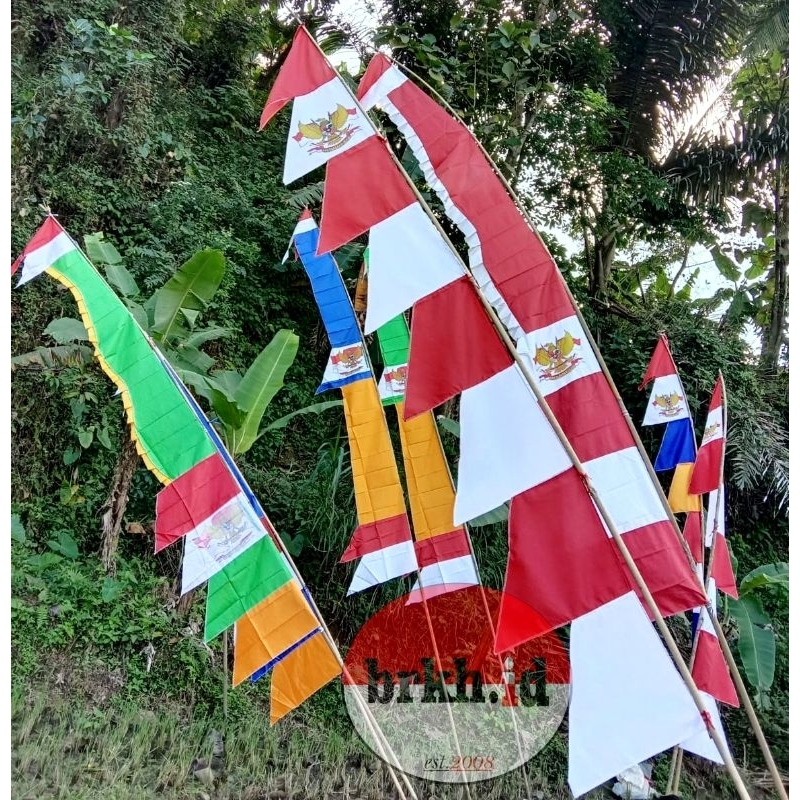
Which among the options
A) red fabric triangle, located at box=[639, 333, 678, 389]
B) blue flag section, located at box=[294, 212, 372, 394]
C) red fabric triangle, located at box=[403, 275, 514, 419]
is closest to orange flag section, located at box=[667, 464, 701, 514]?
red fabric triangle, located at box=[639, 333, 678, 389]

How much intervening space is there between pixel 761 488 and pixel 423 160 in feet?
17.4

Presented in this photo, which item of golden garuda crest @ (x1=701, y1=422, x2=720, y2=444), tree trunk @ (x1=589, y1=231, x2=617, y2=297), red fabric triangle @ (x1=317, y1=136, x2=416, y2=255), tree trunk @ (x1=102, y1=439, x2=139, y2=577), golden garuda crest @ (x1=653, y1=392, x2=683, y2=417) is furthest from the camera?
tree trunk @ (x1=589, y1=231, x2=617, y2=297)

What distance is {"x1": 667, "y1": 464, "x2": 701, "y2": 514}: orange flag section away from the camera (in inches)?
127

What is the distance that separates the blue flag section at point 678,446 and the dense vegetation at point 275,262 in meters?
1.81

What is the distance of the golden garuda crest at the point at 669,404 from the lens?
341cm

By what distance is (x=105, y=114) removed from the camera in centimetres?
562

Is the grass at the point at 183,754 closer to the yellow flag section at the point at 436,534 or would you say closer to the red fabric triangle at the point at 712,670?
the yellow flag section at the point at 436,534

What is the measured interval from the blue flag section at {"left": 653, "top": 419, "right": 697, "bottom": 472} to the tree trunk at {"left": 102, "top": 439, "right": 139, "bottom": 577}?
3118 millimetres

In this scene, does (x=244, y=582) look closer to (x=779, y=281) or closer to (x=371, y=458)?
(x=371, y=458)

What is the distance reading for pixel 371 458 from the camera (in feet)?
10.8

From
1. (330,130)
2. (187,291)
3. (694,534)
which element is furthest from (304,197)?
(694,534)

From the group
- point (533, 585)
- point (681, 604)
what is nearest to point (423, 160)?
point (533, 585)

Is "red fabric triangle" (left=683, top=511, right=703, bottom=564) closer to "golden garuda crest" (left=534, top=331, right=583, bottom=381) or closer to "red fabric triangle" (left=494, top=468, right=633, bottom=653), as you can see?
"golden garuda crest" (left=534, top=331, right=583, bottom=381)

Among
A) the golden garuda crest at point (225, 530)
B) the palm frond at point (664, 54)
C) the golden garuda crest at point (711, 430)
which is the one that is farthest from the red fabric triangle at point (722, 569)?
the palm frond at point (664, 54)
